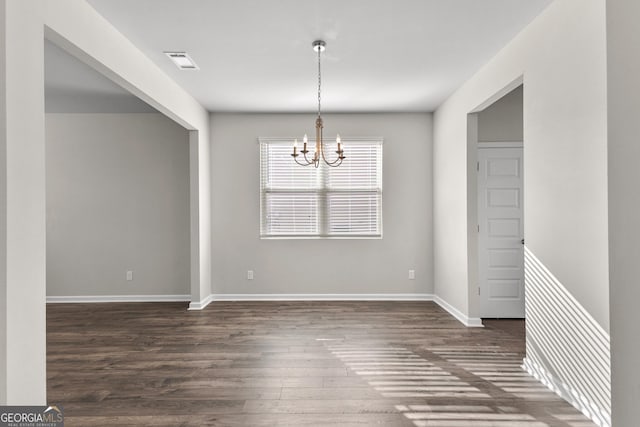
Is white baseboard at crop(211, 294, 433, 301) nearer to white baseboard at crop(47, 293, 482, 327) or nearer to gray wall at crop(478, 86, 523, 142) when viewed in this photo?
white baseboard at crop(47, 293, 482, 327)

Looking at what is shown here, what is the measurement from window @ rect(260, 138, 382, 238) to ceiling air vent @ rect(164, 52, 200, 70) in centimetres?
189

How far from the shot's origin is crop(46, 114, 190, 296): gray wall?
5660 millimetres

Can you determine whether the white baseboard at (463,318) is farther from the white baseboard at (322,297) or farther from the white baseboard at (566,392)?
the white baseboard at (566,392)

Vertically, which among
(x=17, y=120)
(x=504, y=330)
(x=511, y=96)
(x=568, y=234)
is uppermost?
(x=511, y=96)

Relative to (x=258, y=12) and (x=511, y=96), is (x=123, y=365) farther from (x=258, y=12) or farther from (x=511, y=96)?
(x=511, y=96)

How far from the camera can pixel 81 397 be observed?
263 cm

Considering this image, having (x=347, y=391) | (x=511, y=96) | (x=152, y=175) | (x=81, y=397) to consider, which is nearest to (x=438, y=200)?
(x=511, y=96)

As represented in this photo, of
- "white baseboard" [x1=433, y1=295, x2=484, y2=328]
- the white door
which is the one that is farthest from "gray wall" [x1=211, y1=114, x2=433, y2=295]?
the white door

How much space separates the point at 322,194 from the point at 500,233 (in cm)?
237

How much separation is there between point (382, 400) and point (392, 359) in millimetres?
747

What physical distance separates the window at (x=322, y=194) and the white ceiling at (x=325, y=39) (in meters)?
1.07

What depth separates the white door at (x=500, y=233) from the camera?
4.64 metres

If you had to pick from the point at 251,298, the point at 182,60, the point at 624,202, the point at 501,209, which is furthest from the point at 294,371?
the point at 501,209

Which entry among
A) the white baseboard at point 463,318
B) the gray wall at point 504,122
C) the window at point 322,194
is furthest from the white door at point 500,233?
the window at point 322,194
